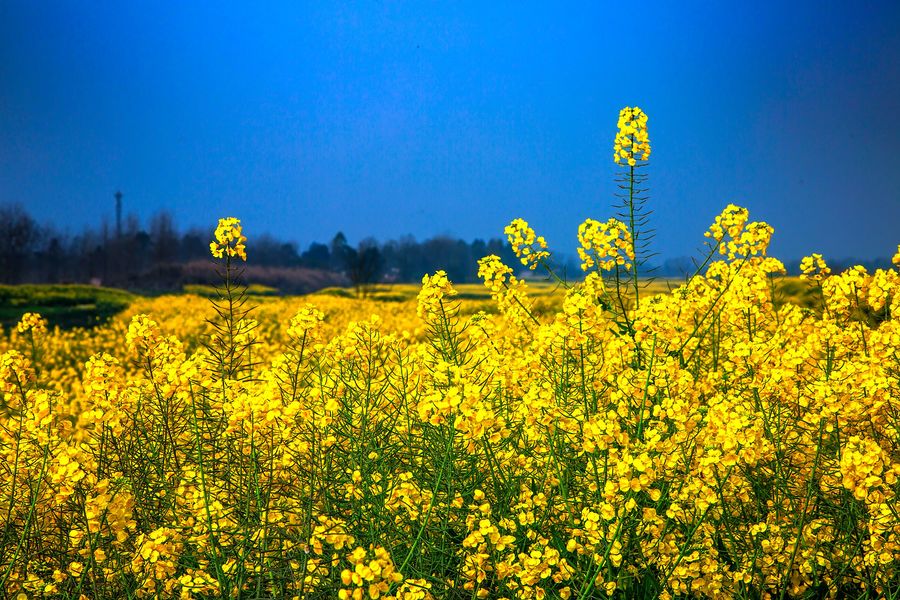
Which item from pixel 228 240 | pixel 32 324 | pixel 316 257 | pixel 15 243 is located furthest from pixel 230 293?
pixel 316 257

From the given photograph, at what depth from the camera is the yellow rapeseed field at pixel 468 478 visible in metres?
2.86

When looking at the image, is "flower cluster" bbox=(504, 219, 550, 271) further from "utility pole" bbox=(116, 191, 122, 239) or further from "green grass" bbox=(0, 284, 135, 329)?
"utility pole" bbox=(116, 191, 122, 239)

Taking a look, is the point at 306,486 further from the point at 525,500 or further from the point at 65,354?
the point at 65,354

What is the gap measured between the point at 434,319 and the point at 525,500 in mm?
1114

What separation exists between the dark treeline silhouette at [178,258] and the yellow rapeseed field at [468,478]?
29.1 m

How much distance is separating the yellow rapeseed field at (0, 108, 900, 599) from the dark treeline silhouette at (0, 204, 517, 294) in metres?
29.1

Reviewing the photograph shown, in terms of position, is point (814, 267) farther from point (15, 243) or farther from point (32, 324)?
point (15, 243)

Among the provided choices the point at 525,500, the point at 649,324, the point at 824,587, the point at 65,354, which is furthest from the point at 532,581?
the point at 65,354

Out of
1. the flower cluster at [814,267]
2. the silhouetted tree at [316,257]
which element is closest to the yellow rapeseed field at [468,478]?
the flower cluster at [814,267]

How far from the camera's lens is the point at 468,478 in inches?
142

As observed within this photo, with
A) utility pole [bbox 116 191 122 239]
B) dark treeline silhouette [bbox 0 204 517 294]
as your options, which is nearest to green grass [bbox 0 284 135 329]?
dark treeline silhouette [bbox 0 204 517 294]

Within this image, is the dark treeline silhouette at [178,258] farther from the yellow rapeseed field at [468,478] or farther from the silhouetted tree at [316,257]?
the yellow rapeseed field at [468,478]

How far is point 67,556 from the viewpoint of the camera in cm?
348

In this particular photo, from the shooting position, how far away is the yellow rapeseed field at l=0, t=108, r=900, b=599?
2859 millimetres
